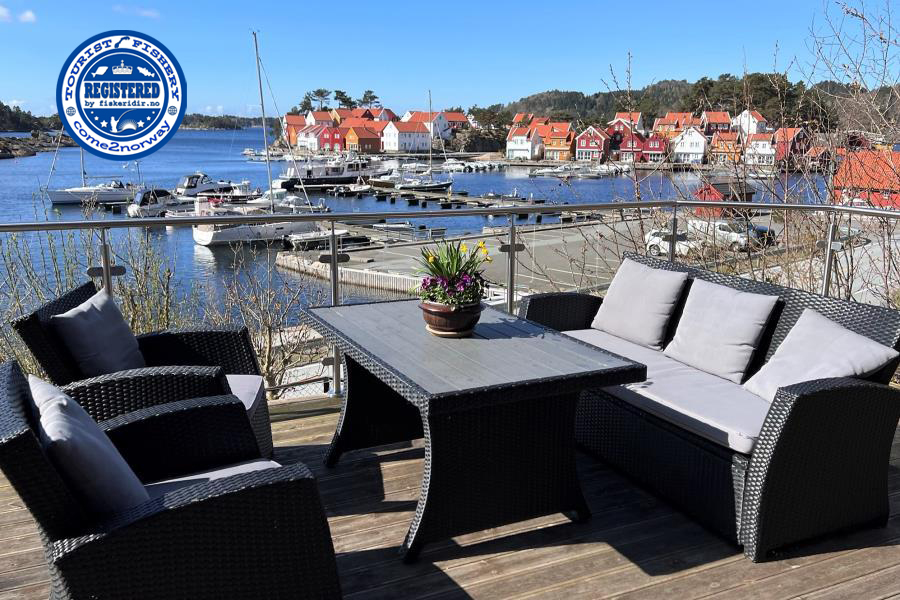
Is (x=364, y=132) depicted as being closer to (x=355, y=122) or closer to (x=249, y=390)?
(x=355, y=122)

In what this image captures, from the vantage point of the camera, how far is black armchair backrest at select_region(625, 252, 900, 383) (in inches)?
104

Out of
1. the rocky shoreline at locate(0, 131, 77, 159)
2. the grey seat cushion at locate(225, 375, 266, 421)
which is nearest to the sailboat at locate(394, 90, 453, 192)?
the rocky shoreline at locate(0, 131, 77, 159)

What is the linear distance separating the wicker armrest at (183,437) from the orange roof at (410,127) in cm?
7673

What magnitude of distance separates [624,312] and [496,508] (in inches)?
61.7

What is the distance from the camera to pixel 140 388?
8.38 feet

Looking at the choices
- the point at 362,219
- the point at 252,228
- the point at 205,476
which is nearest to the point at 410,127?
the point at 252,228

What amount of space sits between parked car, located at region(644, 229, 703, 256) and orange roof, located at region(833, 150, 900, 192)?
1282 mm

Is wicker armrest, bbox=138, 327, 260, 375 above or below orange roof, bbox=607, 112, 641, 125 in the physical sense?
below

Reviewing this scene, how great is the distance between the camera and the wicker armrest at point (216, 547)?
1592 mm

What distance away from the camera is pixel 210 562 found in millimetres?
1744

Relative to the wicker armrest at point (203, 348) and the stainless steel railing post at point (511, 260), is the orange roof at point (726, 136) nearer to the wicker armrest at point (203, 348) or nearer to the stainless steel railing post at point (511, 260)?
the stainless steel railing post at point (511, 260)

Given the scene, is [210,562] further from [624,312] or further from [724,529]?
[624,312]

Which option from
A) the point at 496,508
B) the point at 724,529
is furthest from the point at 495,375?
the point at 724,529

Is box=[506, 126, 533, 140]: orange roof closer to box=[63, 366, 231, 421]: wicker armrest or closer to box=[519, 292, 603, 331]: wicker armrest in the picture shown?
box=[519, 292, 603, 331]: wicker armrest
